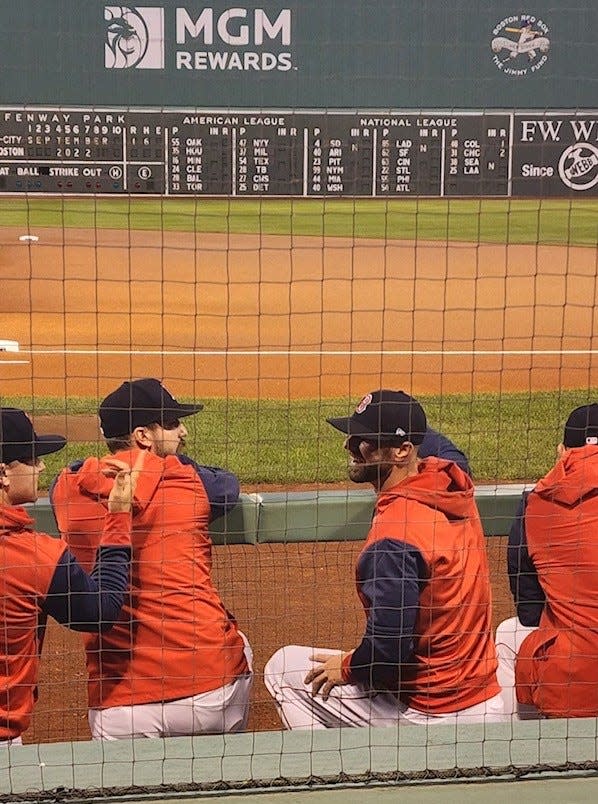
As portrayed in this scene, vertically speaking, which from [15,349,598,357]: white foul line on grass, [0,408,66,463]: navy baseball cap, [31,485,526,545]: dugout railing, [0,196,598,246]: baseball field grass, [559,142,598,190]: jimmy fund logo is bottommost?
[15,349,598,357]: white foul line on grass

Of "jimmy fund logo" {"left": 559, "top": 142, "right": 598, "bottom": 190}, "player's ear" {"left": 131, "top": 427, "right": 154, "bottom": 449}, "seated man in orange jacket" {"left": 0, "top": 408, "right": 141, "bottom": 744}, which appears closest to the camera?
"seated man in orange jacket" {"left": 0, "top": 408, "right": 141, "bottom": 744}

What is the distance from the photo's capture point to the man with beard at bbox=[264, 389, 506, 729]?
3020 millimetres

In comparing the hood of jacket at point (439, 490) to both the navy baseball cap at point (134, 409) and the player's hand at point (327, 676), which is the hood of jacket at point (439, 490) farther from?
the navy baseball cap at point (134, 409)

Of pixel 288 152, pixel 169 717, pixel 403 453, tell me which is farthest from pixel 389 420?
pixel 288 152

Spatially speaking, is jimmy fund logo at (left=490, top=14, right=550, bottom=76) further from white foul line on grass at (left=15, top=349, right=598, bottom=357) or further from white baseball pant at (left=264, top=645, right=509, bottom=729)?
white baseball pant at (left=264, top=645, right=509, bottom=729)

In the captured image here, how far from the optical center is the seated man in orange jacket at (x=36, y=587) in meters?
2.97

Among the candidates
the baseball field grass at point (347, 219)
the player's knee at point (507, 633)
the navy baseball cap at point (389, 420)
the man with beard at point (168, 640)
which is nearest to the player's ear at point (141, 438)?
the man with beard at point (168, 640)

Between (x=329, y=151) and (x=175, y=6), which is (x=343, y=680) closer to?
(x=329, y=151)

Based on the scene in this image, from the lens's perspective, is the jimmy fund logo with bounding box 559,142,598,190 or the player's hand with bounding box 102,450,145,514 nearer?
the player's hand with bounding box 102,450,145,514

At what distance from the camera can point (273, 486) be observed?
7.17 metres

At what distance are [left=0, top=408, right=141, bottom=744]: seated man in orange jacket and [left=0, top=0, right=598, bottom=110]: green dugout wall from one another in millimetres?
16266

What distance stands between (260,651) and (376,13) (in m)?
16.4

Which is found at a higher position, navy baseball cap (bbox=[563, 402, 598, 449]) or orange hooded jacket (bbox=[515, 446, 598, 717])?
navy baseball cap (bbox=[563, 402, 598, 449])

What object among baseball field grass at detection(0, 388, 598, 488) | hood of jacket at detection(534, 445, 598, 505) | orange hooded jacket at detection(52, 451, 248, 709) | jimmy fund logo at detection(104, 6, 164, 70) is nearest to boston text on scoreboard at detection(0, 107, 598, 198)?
baseball field grass at detection(0, 388, 598, 488)
